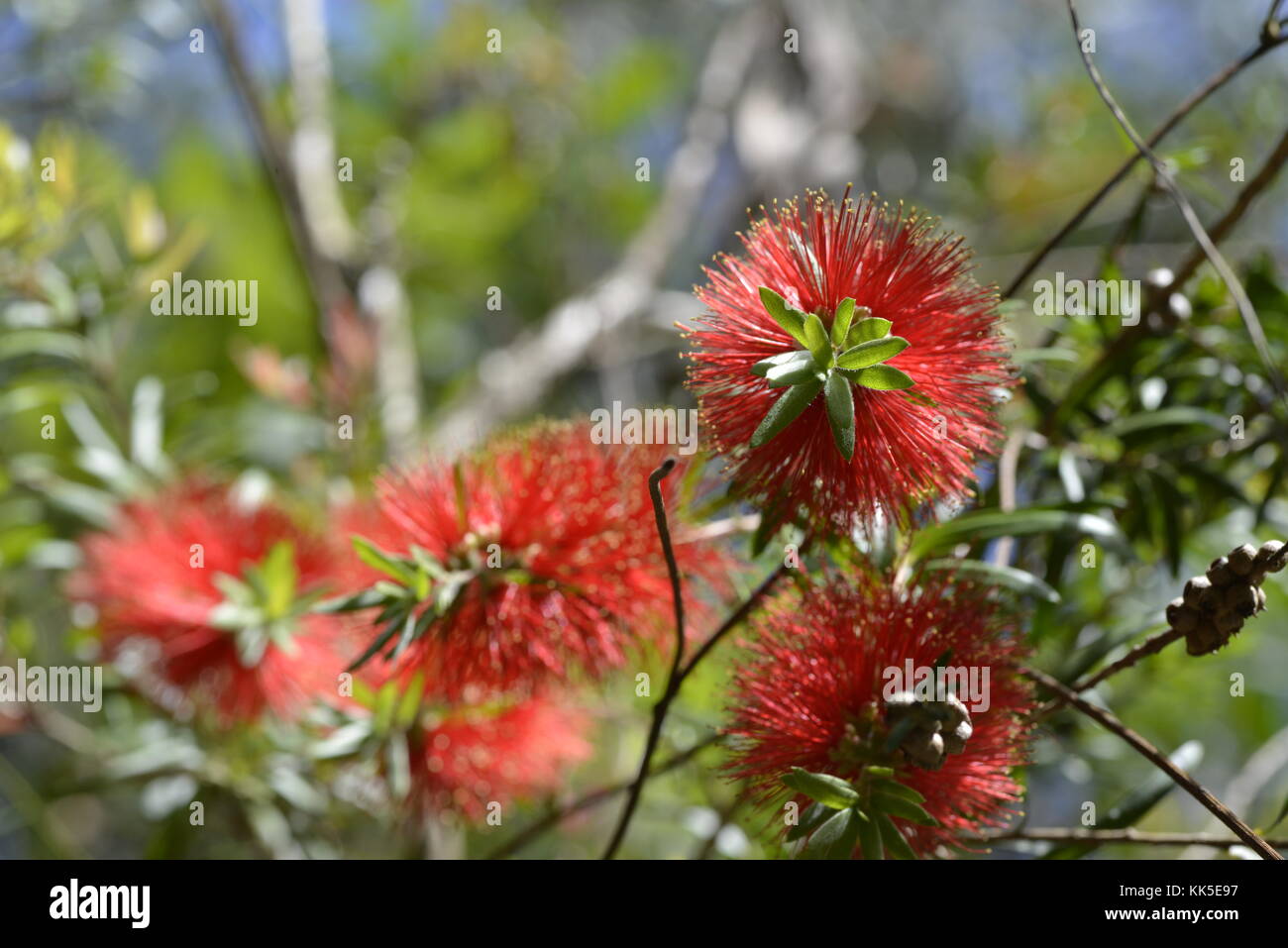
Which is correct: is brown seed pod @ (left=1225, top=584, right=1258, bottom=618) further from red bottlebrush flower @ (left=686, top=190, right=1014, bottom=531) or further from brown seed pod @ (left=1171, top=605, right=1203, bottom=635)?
red bottlebrush flower @ (left=686, top=190, right=1014, bottom=531)

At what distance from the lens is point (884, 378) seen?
66 centimetres

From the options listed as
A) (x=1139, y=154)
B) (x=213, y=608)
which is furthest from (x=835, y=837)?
(x=213, y=608)

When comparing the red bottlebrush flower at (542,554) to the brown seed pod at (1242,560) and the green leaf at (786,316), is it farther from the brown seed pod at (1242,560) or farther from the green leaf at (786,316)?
the brown seed pod at (1242,560)

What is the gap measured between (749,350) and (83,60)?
1.56 metres

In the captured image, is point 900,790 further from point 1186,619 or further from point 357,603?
point 357,603

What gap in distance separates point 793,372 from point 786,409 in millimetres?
22

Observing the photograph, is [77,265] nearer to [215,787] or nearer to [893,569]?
[215,787]

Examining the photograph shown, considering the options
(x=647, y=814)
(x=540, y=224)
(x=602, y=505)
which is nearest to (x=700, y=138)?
(x=540, y=224)

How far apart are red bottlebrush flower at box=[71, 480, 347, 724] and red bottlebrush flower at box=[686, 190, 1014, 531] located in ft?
2.11

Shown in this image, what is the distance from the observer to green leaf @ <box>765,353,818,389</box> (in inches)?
24.8

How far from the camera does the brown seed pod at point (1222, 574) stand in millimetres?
667
